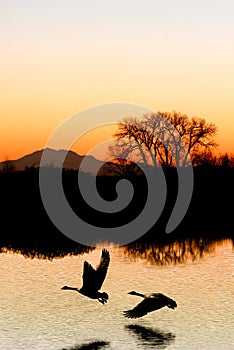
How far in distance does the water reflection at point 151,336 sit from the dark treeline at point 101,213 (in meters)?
14.8

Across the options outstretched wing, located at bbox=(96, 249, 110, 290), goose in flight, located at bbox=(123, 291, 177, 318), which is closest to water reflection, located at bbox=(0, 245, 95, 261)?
outstretched wing, located at bbox=(96, 249, 110, 290)

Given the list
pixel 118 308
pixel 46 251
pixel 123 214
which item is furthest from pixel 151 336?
pixel 123 214

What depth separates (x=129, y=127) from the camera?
71.8 m

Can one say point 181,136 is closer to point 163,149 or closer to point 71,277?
point 163,149

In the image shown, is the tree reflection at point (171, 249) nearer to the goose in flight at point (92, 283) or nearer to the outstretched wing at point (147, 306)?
the goose in flight at point (92, 283)

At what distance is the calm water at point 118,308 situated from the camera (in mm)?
15344

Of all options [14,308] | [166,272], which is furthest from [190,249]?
[14,308]

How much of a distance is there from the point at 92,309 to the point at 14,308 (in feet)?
6.88

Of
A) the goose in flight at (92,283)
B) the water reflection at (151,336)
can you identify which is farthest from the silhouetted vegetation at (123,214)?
the water reflection at (151,336)

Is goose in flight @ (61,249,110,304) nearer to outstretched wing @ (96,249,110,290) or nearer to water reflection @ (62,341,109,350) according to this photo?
outstretched wing @ (96,249,110,290)

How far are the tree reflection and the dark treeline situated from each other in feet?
2.95

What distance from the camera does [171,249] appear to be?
108 ft

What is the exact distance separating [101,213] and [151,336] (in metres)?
42.5

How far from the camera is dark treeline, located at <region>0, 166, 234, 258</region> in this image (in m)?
37.8
